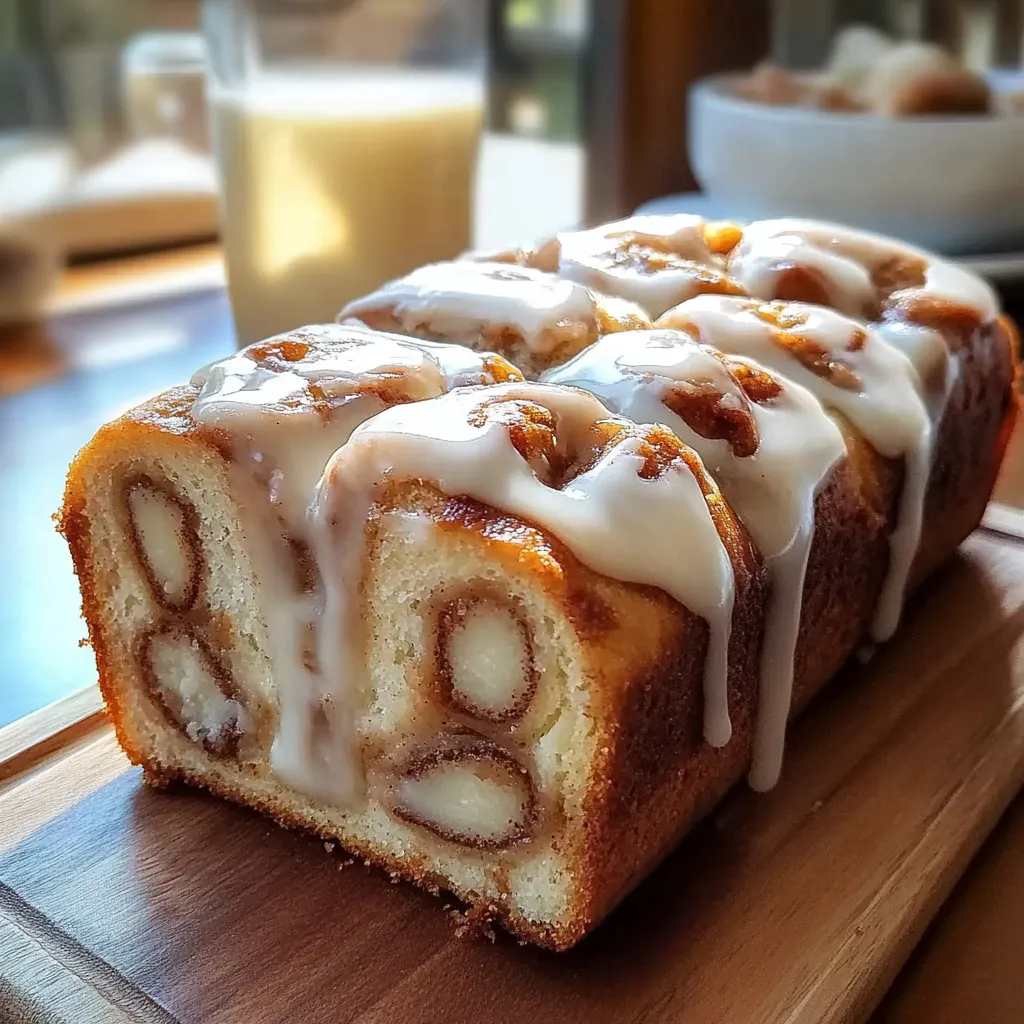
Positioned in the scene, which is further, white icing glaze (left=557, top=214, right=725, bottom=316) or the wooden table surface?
white icing glaze (left=557, top=214, right=725, bottom=316)

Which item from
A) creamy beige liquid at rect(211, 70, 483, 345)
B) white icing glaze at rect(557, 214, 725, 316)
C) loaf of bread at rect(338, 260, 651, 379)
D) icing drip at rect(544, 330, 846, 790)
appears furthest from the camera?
creamy beige liquid at rect(211, 70, 483, 345)

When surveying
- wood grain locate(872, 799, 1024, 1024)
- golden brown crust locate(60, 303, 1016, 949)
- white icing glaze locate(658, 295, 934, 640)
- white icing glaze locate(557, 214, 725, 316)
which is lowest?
wood grain locate(872, 799, 1024, 1024)

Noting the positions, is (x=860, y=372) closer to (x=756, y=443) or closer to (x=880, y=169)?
(x=756, y=443)

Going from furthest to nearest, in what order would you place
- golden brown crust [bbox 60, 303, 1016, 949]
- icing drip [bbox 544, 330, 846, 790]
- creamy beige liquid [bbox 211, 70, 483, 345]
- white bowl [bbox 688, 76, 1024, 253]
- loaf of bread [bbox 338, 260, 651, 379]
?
white bowl [bbox 688, 76, 1024, 253]
creamy beige liquid [bbox 211, 70, 483, 345]
loaf of bread [bbox 338, 260, 651, 379]
icing drip [bbox 544, 330, 846, 790]
golden brown crust [bbox 60, 303, 1016, 949]

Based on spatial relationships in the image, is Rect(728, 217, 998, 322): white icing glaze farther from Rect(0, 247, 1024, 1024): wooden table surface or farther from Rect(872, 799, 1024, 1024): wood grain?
Rect(872, 799, 1024, 1024): wood grain

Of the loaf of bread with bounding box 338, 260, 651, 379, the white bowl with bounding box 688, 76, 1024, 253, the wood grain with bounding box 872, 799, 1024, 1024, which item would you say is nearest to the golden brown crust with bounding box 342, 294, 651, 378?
the loaf of bread with bounding box 338, 260, 651, 379

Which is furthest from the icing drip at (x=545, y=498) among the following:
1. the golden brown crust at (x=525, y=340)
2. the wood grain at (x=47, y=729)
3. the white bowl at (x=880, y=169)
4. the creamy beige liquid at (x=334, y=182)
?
the white bowl at (x=880, y=169)
